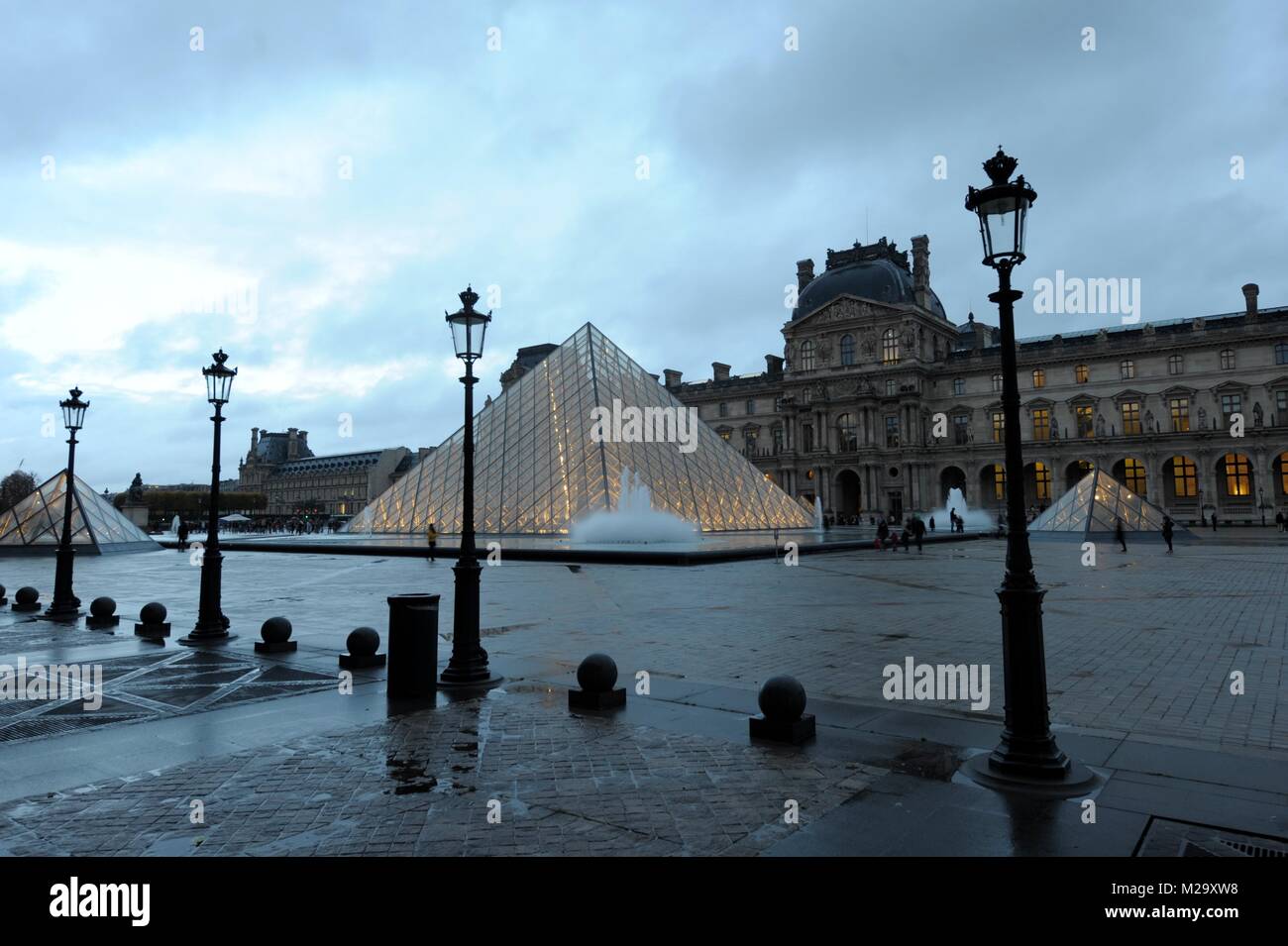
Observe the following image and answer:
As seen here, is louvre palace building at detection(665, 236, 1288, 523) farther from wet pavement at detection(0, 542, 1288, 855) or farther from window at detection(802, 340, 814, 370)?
wet pavement at detection(0, 542, 1288, 855)

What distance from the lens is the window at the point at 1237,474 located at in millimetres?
51938

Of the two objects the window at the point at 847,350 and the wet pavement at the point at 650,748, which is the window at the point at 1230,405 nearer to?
the window at the point at 847,350

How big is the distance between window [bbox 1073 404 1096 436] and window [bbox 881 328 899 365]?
553 inches

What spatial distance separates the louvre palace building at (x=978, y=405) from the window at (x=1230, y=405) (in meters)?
0.09

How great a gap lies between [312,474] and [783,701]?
134 m

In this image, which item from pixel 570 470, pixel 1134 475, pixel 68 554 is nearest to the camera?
pixel 68 554

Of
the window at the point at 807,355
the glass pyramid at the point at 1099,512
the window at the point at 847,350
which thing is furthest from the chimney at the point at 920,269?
the glass pyramid at the point at 1099,512

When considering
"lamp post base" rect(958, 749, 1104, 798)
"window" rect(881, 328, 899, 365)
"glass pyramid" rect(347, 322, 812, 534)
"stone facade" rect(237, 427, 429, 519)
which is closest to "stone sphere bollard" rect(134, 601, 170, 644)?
"lamp post base" rect(958, 749, 1104, 798)

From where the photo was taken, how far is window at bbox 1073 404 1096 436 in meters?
57.7

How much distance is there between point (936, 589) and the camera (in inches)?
549

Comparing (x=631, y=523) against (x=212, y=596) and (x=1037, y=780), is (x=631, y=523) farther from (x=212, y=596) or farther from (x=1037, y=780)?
(x=1037, y=780)

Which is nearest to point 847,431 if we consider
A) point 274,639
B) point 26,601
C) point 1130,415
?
point 1130,415

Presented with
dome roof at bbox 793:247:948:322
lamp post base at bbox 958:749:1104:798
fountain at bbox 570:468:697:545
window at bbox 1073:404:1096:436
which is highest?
dome roof at bbox 793:247:948:322

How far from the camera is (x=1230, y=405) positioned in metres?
52.9
